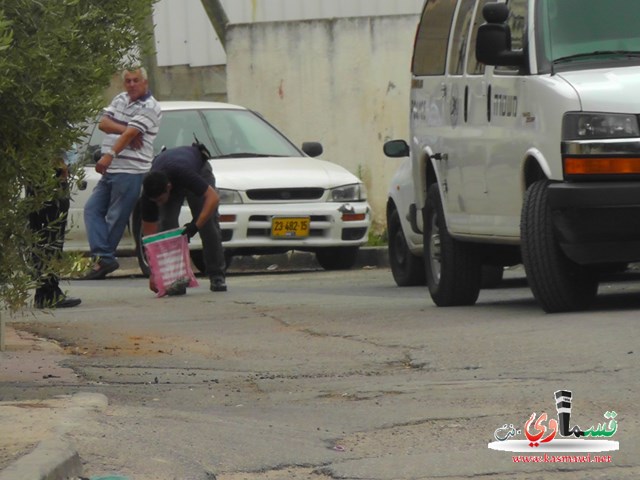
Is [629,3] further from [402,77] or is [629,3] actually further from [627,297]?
[402,77]

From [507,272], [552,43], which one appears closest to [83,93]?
[552,43]

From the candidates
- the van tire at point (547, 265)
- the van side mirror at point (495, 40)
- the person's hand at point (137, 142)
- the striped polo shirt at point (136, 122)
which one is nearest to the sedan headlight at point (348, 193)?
the striped polo shirt at point (136, 122)

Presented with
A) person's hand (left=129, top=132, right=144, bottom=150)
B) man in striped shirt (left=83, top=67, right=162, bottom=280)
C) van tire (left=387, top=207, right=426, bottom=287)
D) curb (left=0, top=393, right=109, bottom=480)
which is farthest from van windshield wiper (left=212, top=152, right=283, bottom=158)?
curb (left=0, top=393, right=109, bottom=480)

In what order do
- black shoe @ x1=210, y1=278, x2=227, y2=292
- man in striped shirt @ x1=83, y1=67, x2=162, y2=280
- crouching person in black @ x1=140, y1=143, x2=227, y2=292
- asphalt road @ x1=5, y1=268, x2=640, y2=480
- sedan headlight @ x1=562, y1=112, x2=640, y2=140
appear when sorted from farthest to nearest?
1. man in striped shirt @ x1=83, y1=67, x2=162, y2=280
2. black shoe @ x1=210, y1=278, x2=227, y2=292
3. crouching person in black @ x1=140, y1=143, x2=227, y2=292
4. sedan headlight @ x1=562, y1=112, x2=640, y2=140
5. asphalt road @ x1=5, y1=268, x2=640, y2=480

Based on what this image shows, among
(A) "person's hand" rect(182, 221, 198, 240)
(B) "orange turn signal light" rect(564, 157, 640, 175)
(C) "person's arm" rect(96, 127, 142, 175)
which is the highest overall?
(B) "orange turn signal light" rect(564, 157, 640, 175)

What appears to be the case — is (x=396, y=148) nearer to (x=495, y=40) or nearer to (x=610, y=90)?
(x=495, y=40)

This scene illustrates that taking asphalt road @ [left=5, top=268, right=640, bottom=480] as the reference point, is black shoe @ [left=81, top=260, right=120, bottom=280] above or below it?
below

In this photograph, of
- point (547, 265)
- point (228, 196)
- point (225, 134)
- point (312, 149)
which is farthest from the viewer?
point (312, 149)

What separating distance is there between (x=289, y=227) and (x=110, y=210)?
1.84 m

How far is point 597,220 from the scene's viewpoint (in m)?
8.81

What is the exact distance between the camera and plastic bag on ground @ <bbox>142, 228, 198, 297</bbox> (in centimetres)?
1299

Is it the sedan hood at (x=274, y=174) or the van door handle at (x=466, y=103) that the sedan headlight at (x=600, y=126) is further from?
the sedan hood at (x=274, y=174)

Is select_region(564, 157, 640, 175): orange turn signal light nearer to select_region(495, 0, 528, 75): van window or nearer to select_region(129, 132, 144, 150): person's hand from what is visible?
select_region(495, 0, 528, 75): van window

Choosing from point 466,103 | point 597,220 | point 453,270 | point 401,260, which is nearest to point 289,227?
point 401,260
